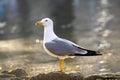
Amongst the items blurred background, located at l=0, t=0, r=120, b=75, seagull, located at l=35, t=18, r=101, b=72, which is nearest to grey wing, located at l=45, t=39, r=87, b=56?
seagull, located at l=35, t=18, r=101, b=72

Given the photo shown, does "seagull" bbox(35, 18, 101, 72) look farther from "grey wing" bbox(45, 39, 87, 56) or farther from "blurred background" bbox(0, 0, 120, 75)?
"blurred background" bbox(0, 0, 120, 75)

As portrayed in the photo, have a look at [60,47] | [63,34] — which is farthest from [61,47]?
[63,34]

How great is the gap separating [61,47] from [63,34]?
675cm

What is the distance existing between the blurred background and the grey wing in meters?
1.27

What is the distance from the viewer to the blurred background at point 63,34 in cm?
898

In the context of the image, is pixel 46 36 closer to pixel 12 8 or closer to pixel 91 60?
pixel 91 60

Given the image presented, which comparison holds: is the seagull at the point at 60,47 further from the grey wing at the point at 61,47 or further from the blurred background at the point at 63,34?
the blurred background at the point at 63,34

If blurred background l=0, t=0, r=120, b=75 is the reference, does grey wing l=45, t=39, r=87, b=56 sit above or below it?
below

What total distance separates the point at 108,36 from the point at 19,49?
2.53m

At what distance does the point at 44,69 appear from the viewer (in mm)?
8508

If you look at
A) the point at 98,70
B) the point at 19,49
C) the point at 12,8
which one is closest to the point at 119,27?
the point at 19,49

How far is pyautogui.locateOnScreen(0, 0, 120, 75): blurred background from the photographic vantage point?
353 inches

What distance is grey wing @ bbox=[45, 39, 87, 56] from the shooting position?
21.2 feet

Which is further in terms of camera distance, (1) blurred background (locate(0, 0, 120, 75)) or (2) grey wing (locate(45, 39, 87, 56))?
(1) blurred background (locate(0, 0, 120, 75))
